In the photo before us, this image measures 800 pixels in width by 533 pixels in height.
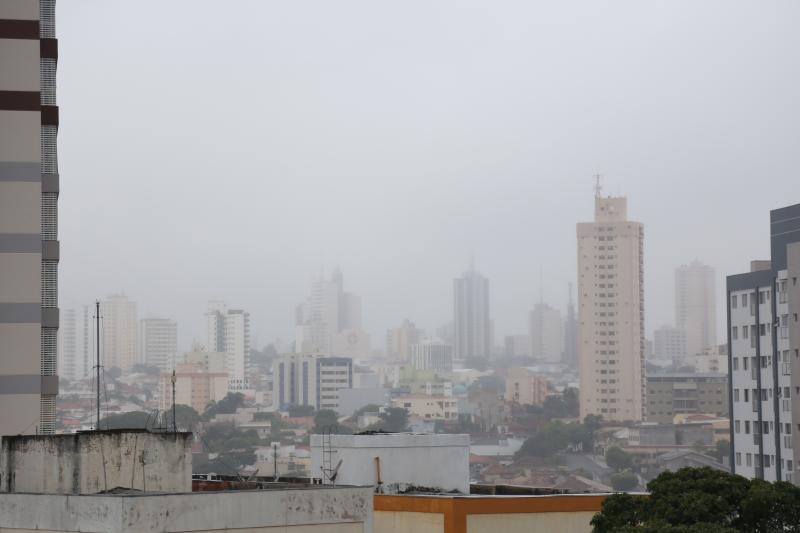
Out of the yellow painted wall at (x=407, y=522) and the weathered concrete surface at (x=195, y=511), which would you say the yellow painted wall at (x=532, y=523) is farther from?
the weathered concrete surface at (x=195, y=511)

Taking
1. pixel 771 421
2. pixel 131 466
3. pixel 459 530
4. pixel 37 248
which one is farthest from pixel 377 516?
pixel 771 421

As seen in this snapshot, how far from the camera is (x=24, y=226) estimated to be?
43750mm

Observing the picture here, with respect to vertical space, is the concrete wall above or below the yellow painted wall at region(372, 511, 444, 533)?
above

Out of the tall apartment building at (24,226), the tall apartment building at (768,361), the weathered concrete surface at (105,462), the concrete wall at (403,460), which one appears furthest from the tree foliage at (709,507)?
the tall apartment building at (768,361)

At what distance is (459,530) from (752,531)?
6.19 metres

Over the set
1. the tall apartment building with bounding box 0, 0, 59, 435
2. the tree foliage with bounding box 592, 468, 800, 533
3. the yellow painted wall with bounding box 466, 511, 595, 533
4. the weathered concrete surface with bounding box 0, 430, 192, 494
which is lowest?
the yellow painted wall with bounding box 466, 511, 595, 533

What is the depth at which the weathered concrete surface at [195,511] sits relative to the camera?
2395 cm

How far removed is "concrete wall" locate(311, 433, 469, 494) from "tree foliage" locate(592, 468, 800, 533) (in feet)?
24.8

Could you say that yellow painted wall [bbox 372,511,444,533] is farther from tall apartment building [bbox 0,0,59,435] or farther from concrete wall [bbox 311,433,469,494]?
tall apartment building [bbox 0,0,59,435]

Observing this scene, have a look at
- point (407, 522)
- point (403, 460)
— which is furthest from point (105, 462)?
point (403, 460)

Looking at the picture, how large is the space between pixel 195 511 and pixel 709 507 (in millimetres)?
10571

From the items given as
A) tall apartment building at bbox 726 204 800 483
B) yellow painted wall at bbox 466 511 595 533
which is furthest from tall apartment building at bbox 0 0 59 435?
tall apartment building at bbox 726 204 800 483

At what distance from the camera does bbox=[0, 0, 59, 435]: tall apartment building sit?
43.3 meters

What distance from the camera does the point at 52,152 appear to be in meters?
44.8
